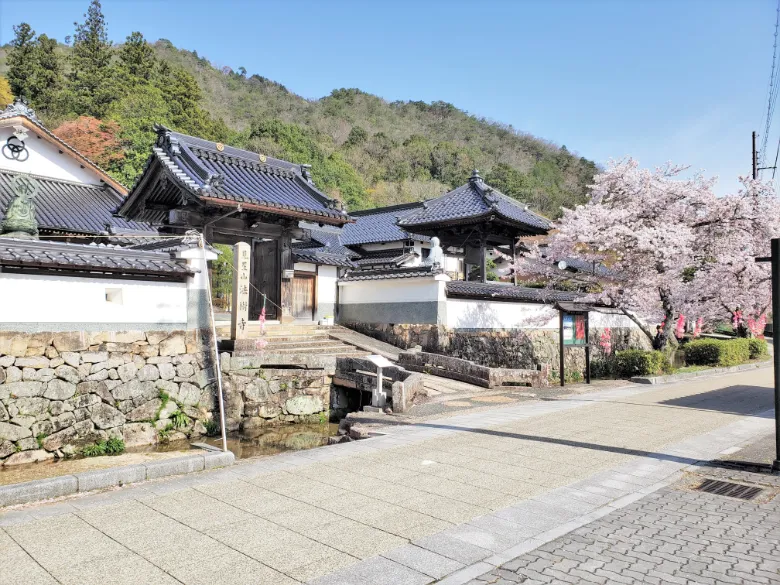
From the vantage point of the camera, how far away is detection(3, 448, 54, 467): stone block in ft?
30.3

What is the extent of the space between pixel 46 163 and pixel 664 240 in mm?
22810

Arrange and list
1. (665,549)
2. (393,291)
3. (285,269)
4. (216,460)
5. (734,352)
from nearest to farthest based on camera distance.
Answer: (665,549) < (216,460) < (285,269) < (393,291) < (734,352)

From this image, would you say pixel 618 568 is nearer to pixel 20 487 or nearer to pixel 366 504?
pixel 366 504

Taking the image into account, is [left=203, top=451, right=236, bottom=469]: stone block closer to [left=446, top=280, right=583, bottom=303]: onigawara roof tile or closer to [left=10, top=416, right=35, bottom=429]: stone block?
[left=10, top=416, right=35, bottom=429]: stone block

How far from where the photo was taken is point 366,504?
5492mm

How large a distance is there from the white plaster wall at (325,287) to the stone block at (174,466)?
1608 cm

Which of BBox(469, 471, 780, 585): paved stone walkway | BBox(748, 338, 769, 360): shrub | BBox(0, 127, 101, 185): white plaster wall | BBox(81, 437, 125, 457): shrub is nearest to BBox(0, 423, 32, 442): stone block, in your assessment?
BBox(81, 437, 125, 457): shrub

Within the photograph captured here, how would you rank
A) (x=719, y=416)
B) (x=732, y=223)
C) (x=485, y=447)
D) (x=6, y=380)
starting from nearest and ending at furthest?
(x=485, y=447) → (x=6, y=380) → (x=719, y=416) → (x=732, y=223)

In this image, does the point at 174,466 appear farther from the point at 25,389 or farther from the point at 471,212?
the point at 471,212

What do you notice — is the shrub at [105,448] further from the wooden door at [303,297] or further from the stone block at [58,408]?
the wooden door at [303,297]

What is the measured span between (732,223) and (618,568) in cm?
1875

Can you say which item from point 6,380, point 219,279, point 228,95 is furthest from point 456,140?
point 6,380

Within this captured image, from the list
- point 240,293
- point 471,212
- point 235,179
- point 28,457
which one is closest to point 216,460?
point 28,457

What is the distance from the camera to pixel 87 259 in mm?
10430
